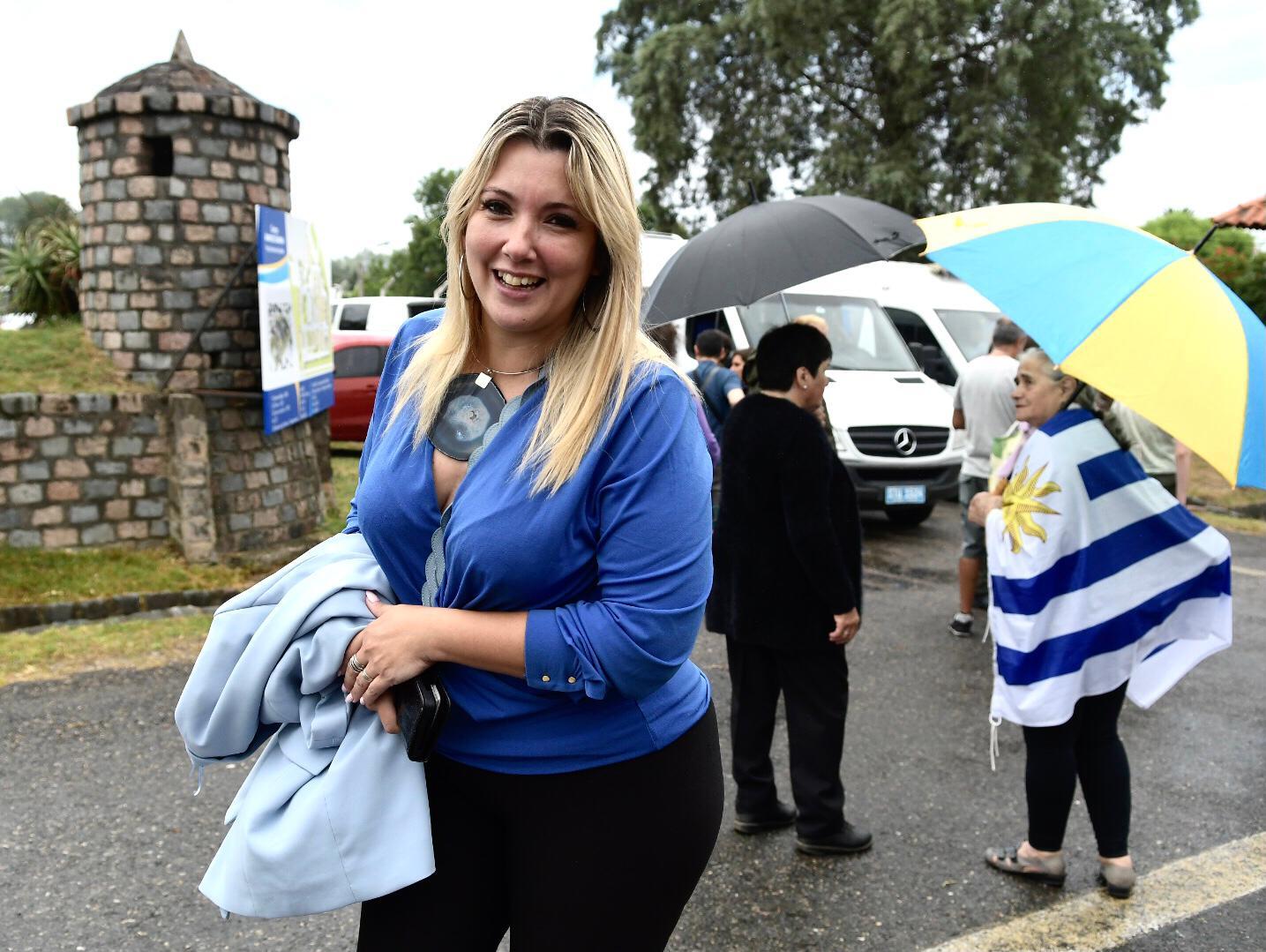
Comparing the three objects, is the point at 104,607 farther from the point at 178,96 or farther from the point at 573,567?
the point at 573,567

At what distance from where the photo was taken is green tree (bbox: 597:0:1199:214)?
22.9 m

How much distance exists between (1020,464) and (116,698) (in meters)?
4.32

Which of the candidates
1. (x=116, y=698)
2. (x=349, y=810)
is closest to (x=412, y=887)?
(x=349, y=810)

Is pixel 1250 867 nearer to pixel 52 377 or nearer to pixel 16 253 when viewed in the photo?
pixel 52 377

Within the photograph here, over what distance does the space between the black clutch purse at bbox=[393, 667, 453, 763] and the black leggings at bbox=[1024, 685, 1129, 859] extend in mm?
2476

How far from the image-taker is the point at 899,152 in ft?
78.1

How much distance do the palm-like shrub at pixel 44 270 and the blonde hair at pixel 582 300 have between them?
27.5ft

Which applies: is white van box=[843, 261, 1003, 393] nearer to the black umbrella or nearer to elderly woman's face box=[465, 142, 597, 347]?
the black umbrella

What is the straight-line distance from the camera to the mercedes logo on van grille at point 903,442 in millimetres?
9773

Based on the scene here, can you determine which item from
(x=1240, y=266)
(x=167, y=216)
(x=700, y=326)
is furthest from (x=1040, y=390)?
(x=1240, y=266)

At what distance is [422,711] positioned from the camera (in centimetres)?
162

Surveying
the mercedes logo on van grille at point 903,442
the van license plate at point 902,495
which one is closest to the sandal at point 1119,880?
the van license plate at point 902,495

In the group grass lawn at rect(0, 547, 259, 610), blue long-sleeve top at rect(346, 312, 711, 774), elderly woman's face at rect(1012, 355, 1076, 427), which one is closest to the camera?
blue long-sleeve top at rect(346, 312, 711, 774)

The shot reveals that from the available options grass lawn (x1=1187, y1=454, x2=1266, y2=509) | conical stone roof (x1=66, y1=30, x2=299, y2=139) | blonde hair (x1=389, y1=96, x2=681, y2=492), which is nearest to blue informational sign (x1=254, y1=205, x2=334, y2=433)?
conical stone roof (x1=66, y1=30, x2=299, y2=139)
